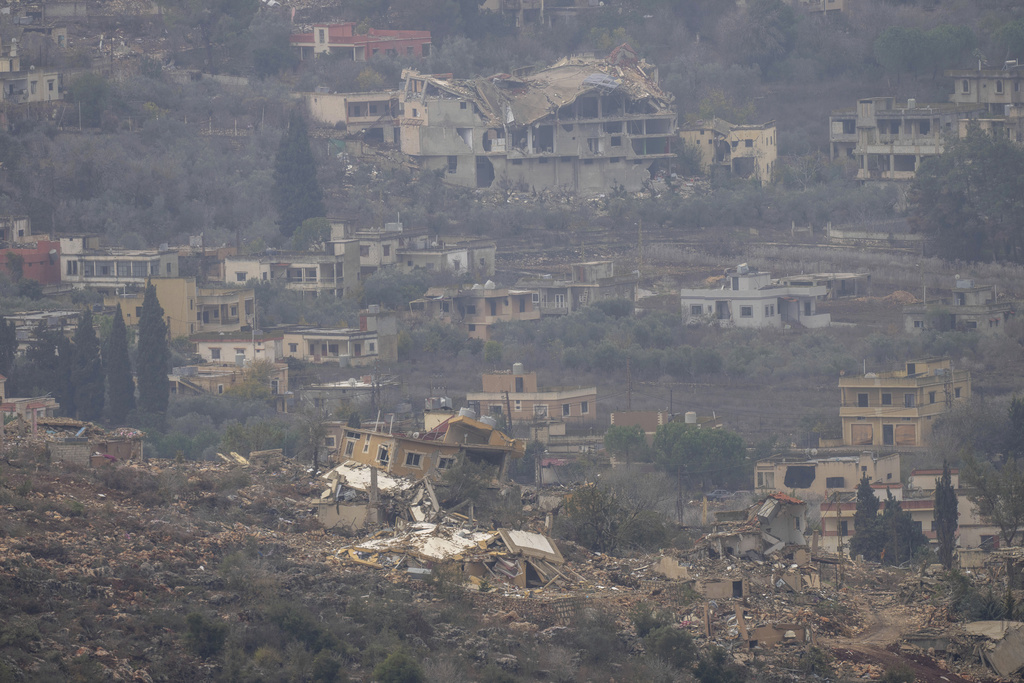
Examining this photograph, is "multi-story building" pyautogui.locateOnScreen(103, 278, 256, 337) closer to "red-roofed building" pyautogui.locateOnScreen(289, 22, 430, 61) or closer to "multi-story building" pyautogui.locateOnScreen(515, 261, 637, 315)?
"multi-story building" pyautogui.locateOnScreen(515, 261, 637, 315)

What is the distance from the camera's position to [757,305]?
7438 cm

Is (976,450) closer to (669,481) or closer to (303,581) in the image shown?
(669,481)

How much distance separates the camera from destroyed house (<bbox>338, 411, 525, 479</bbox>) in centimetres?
3947

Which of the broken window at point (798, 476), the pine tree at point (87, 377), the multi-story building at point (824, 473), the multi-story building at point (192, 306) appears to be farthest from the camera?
the multi-story building at point (192, 306)

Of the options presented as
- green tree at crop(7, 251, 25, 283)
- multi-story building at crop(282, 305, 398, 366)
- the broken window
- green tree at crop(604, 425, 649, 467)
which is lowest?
the broken window

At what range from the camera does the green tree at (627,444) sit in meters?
58.8

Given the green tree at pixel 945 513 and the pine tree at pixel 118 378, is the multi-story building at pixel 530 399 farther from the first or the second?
the green tree at pixel 945 513

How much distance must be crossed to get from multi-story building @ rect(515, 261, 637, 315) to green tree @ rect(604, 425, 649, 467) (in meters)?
16.7

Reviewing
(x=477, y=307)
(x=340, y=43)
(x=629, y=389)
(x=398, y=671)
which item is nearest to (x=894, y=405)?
(x=629, y=389)

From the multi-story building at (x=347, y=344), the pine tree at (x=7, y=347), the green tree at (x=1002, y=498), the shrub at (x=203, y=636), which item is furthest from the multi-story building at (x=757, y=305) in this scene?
the shrub at (x=203, y=636)

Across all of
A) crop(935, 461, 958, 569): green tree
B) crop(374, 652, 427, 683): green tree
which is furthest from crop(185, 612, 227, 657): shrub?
crop(935, 461, 958, 569): green tree

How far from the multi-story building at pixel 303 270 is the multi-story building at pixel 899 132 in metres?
21.9

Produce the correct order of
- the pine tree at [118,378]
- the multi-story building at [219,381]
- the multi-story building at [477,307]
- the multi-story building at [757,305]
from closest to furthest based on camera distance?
1. the pine tree at [118,378]
2. the multi-story building at [219,381]
3. the multi-story building at [757,305]
4. the multi-story building at [477,307]

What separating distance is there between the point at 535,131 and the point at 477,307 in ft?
44.2
